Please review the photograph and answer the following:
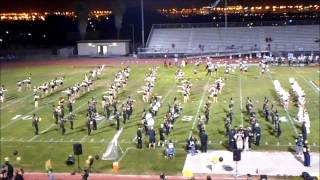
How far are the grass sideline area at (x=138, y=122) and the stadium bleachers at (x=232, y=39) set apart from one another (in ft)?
46.7

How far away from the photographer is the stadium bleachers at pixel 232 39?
52.7m

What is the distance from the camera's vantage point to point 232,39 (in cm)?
5550

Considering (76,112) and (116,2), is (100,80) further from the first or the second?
(116,2)

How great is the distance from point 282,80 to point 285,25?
24290mm

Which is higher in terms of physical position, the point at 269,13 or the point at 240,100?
the point at 269,13

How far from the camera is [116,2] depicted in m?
60.7

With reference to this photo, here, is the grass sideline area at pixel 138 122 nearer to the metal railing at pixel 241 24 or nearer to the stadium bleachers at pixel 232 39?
the stadium bleachers at pixel 232 39

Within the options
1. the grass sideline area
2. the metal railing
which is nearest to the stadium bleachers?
the metal railing

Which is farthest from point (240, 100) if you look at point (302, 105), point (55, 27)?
point (55, 27)

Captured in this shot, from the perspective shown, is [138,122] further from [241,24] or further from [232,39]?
[241,24]

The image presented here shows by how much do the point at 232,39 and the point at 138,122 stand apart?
34167 millimetres

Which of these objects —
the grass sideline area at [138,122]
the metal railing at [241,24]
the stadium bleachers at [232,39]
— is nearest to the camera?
the grass sideline area at [138,122]

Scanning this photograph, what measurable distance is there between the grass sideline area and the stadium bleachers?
46.7 ft

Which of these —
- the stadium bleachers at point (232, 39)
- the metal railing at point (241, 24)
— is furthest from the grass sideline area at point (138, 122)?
the metal railing at point (241, 24)
